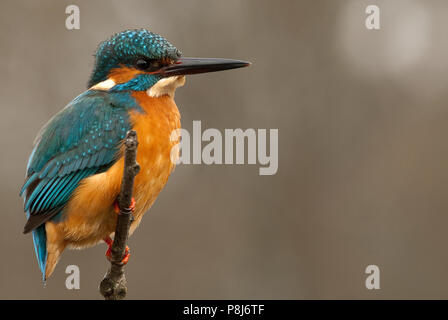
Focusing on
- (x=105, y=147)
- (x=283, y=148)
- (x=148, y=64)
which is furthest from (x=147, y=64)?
(x=283, y=148)

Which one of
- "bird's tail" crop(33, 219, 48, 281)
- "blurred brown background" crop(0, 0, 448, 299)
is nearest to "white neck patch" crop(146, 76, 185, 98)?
"bird's tail" crop(33, 219, 48, 281)

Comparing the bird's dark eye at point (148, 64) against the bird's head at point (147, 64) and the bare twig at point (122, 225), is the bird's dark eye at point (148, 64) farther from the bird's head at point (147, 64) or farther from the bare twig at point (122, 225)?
the bare twig at point (122, 225)

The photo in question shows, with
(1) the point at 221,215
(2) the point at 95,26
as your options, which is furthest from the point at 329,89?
(2) the point at 95,26

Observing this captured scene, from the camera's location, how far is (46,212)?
356cm

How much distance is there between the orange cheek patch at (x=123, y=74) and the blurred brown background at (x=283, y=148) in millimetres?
3070

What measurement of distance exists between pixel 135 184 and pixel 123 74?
2.37 feet

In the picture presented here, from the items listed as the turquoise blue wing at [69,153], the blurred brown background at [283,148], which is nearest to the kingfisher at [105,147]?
the turquoise blue wing at [69,153]

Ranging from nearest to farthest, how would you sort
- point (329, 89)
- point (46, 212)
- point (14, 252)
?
point (46, 212) < point (14, 252) < point (329, 89)

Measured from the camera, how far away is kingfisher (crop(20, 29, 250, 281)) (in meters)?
3.54

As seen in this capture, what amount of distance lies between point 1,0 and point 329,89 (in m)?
4.18

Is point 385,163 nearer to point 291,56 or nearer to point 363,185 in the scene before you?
point 363,185

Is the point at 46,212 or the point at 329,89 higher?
the point at 329,89

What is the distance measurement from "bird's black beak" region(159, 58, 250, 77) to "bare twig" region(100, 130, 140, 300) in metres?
0.87

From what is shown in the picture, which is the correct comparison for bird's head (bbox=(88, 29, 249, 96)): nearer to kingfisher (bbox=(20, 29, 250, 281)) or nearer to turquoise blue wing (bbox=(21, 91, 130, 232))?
kingfisher (bbox=(20, 29, 250, 281))
